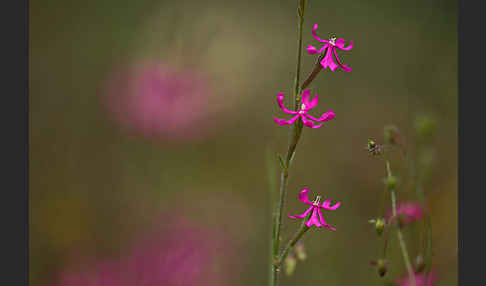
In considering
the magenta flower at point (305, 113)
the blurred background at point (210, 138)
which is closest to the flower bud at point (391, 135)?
the blurred background at point (210, 138)

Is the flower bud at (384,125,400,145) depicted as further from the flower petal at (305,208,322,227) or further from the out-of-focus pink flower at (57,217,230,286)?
the out-of-focus pink flower at (57,217,230,286)

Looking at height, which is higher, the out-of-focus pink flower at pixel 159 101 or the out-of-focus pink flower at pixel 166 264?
the out-of-focus pink flower at pixel 159 101

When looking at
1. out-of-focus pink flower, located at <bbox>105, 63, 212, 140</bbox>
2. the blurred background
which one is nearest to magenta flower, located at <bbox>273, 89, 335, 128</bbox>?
the blurred background

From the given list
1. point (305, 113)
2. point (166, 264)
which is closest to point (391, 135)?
point (305, 113)

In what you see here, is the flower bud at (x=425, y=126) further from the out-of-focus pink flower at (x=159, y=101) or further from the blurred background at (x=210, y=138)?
the out-of-focus pink flower at (x=159, y=101)

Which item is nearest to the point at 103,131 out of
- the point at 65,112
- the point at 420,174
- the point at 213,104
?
the point at 65,112

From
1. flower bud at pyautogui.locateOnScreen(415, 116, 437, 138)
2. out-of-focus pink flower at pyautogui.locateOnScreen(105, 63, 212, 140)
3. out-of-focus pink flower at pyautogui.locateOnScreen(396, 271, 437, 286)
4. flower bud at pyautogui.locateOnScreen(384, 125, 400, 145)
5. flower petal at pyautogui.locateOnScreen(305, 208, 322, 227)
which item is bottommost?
out-of-focus pink flower at pyautogui.locateOnScreen(396, 271, 437, 286)
